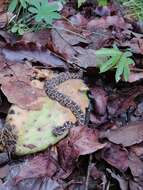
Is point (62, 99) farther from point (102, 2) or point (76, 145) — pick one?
point (102, 2)

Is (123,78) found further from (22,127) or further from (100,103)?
(22,127)

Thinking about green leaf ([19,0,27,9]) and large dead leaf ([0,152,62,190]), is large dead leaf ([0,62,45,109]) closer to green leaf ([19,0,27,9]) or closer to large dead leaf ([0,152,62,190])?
large dead leaf ([0,152,62,190])

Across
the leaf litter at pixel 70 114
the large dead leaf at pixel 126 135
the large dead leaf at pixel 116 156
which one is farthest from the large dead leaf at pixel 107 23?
the large dead leaf at pixel 116 156

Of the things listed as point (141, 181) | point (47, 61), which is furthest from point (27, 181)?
point (47, 61)

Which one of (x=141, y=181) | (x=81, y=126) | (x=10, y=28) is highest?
(x=10, y=28)

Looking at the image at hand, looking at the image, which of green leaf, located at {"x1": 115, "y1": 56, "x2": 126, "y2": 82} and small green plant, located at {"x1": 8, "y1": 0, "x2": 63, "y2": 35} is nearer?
green leaf, located at {"x1": 115, "y1": 56, "x2": 126, "y2": 82}

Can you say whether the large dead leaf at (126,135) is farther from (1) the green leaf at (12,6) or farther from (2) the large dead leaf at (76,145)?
(1) the green leaf at (12,6)

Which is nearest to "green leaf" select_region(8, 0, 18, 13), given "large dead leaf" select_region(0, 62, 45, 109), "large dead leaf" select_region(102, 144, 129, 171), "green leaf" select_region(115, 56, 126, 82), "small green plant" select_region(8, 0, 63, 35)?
"small green plant" select_region(8, 0, 63, 35)
